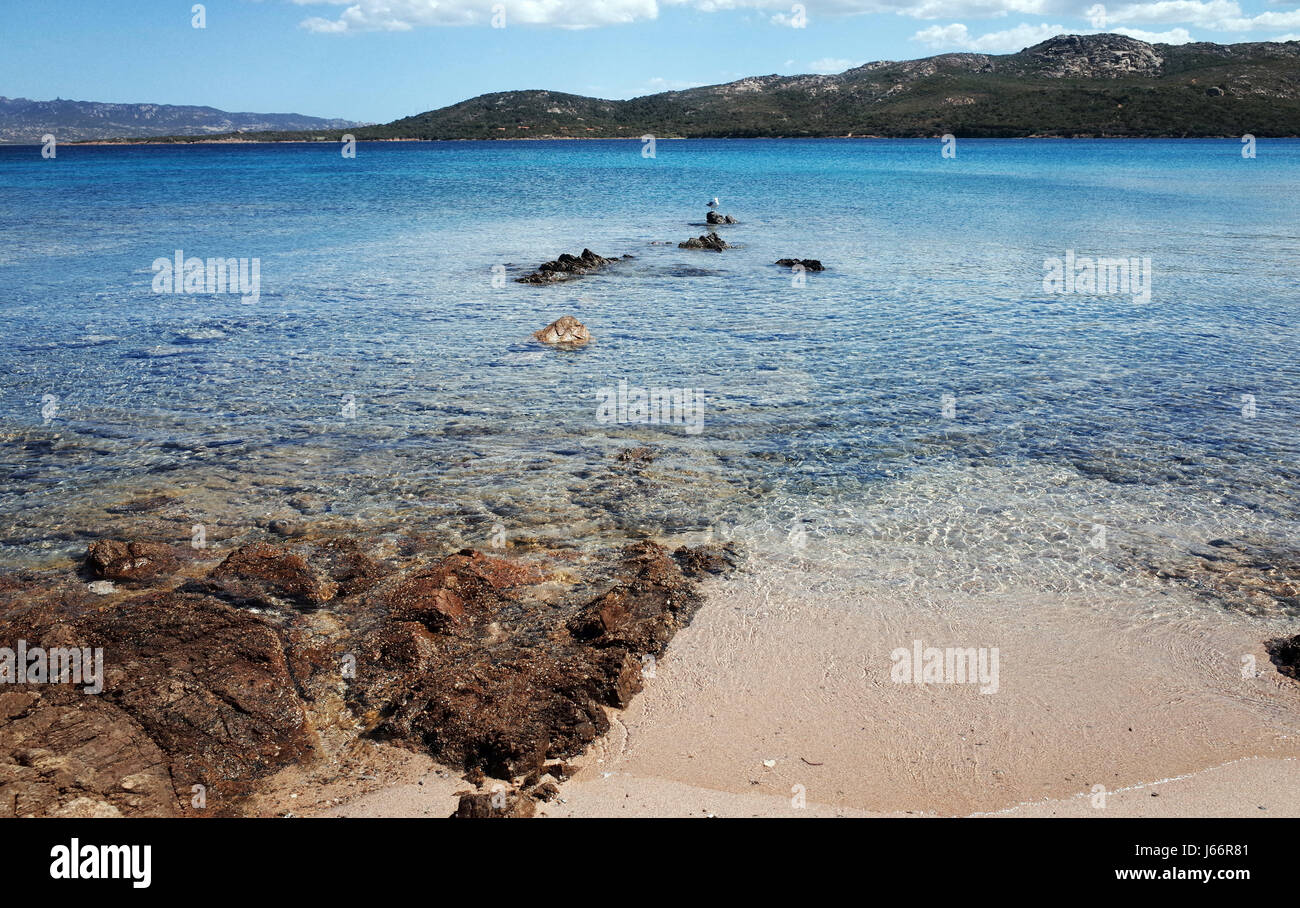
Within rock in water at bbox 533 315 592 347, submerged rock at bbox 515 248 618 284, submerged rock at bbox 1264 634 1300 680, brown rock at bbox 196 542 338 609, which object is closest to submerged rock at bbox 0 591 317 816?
brown rock at bbox 196 542 338 609

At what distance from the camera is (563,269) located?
2722 cm

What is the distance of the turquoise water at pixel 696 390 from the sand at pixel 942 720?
1177 millimetres

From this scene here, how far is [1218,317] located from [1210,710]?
1771 centimetres

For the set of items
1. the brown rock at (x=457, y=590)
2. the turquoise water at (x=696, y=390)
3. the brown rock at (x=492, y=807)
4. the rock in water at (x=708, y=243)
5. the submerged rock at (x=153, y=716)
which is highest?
the rock in water at (x=708, y=243)

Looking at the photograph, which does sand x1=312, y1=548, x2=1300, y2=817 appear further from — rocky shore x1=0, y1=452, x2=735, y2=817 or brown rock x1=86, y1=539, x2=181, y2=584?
brown rock x1=86, y1=539, x2=181, y2=584

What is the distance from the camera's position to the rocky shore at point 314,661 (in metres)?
5.89

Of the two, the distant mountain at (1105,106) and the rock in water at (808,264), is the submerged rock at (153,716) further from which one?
the distant mountain at (1105,106)

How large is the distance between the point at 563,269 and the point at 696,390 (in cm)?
1330

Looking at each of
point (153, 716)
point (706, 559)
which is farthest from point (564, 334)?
point (153, 716)

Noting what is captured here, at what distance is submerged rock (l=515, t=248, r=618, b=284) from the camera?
26234 millimetres

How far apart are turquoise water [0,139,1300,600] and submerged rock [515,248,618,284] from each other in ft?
2.34

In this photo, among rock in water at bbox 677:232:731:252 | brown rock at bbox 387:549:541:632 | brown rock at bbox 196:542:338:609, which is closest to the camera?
brown rock at bbox 387:549:541:632

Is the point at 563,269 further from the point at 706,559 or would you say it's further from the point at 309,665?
the point at 309,665

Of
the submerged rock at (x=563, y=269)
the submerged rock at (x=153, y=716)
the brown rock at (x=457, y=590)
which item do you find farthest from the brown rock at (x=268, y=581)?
the submerged rock at (x=563, y=269)
